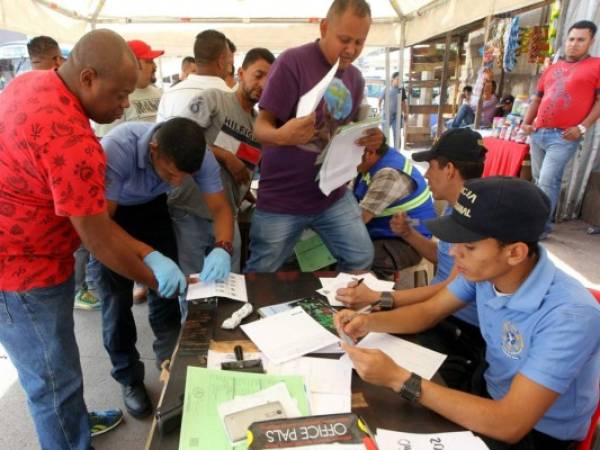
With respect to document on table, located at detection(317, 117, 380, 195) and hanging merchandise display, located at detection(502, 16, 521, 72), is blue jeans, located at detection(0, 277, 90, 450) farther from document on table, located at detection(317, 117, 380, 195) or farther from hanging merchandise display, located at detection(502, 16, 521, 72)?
hanging merchandise display, located at detection(502, 16, 521, 72)

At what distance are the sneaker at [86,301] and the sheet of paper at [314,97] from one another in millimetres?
1941

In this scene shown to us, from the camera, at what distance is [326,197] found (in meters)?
→ 1.84

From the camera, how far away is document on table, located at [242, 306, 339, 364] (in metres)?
1.02

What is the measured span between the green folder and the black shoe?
992 mm

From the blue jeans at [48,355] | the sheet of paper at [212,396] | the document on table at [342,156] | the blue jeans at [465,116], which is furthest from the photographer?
the blue jeans at [465,116]

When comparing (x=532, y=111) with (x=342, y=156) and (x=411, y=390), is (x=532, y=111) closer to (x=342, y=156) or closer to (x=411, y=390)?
(x=342, y=156)

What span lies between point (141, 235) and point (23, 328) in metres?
0.64

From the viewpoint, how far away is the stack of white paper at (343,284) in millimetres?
1351

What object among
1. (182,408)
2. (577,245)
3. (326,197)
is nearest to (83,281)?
(326,197)

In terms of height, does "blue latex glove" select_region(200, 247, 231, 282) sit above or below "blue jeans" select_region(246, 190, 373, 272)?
above

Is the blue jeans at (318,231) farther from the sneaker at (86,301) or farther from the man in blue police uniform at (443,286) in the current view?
the sneaker at (86,301)

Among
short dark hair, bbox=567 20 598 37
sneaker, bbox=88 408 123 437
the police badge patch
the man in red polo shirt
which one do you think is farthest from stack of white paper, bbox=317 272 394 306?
short dark hair, bbox=567 20 598 37

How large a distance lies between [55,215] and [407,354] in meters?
0.98

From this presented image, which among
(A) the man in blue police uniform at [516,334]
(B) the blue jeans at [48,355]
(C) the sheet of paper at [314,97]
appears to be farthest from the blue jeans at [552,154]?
(B) the blue jeans at [48,355]
